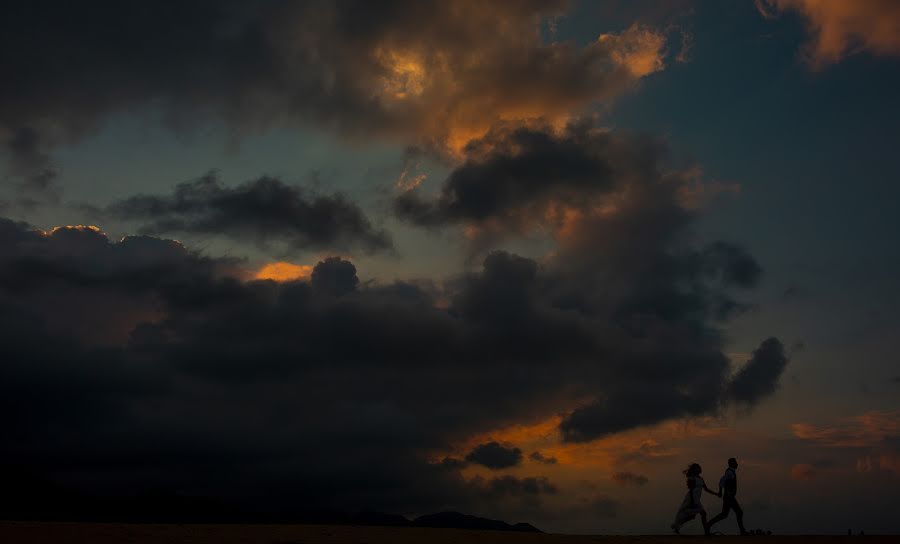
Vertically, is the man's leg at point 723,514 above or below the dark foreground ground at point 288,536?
above

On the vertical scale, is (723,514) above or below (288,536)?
above

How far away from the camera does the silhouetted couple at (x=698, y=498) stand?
3309cm

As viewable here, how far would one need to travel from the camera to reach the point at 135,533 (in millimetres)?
26312

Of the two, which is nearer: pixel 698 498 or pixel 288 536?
pixel 288 536

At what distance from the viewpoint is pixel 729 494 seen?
33.1 metres

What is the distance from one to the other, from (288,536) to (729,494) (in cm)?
1920

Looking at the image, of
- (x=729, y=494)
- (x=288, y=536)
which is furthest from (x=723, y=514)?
(x=288, y=536)

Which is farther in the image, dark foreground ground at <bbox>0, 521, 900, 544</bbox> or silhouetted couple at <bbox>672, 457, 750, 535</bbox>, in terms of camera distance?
silhouetted couple at <bbox>672, 457, 750, 535</bbox>

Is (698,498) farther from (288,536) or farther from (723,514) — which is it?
(288,536)

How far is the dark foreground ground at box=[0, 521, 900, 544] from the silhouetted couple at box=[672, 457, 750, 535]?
0.99 m

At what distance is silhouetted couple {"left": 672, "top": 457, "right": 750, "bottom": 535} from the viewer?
33094 mm

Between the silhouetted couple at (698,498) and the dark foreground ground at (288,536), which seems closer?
the dark foreground ground at (288,536)

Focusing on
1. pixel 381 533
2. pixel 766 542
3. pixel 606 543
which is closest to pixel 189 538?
pixel 381 533

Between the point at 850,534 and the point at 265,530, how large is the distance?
26.1 metres
